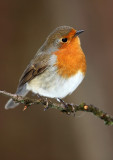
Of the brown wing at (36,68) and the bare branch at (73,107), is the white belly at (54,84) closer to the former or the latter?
the brown wing at (36,68)

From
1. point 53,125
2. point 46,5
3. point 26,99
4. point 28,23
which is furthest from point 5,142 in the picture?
point 26,99

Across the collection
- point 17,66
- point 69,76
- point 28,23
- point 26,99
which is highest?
point 28,23

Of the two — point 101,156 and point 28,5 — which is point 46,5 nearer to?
point 28,5

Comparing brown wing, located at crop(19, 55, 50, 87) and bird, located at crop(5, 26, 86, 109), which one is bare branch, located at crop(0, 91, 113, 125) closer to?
bird, located at crop(5, 26, 86, 109)

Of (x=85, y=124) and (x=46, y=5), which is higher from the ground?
(x=46, y=5)

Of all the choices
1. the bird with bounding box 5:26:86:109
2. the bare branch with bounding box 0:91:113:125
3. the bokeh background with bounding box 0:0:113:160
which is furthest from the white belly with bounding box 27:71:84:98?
the bokeh background with bounding box 0:0:113:160

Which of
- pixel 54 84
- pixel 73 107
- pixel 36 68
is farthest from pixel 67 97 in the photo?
pixel 73 107
